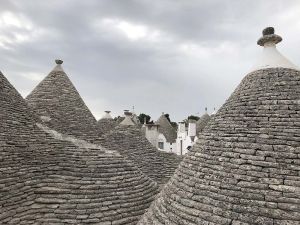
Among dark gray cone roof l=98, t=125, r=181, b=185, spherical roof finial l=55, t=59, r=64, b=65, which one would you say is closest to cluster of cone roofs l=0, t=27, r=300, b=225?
spherical roof finial l=55, t=59, r=64, b=65

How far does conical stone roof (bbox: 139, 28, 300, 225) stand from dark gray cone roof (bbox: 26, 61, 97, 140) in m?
4.52

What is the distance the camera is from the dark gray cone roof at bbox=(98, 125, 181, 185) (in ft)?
35.1

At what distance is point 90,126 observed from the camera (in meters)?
9.74

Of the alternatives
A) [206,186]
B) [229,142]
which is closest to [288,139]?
[229,142]

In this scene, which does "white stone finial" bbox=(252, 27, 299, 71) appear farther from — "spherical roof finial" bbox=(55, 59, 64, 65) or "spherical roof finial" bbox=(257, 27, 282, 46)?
"spherical roof finial" bbox=(55, 59, 64, 65)

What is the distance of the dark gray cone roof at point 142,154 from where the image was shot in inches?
421

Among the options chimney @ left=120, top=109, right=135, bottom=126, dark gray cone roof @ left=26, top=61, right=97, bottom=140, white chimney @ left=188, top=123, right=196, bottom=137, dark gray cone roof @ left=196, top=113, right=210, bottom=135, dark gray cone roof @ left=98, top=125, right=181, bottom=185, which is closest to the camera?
dark gray cone roof @ left=26, top=61, right=97, bottom=140

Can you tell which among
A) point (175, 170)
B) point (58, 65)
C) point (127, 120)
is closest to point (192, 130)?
point (127, 120)

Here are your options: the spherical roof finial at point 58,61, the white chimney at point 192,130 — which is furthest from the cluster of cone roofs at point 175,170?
the white chimney at point 192,130

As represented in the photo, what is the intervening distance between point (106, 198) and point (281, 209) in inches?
166

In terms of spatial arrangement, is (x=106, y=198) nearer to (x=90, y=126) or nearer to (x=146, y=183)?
(x=146, y=183)

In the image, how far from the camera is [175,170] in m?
6.81

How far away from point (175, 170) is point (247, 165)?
7.96 ft

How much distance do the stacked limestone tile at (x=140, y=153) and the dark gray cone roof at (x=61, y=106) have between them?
1.04 m
